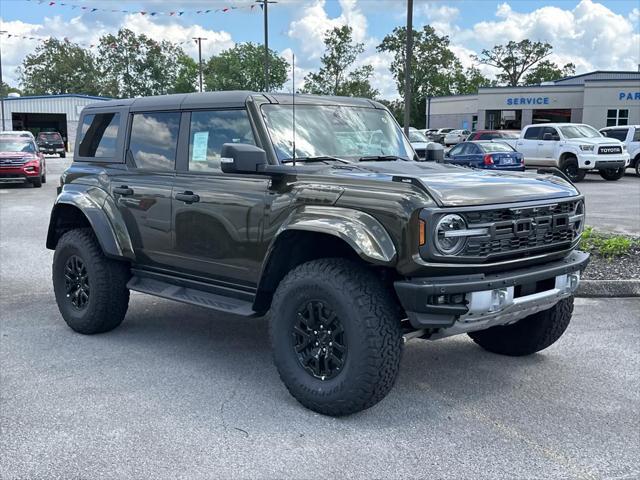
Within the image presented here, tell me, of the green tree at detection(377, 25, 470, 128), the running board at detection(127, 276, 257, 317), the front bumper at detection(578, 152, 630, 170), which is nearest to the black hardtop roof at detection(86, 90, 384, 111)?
the running board at detection(127, 276, 257, 317)

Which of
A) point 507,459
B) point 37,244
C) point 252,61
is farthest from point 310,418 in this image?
→ point 252,61

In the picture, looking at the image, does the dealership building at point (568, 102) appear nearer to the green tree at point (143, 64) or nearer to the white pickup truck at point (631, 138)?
the white pickup truck at point (631, 138)

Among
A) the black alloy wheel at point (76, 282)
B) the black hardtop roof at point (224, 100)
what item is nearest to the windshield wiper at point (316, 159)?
the black hardtop roof at point (224, 100)

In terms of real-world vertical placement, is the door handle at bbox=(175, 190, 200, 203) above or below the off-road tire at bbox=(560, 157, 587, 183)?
above

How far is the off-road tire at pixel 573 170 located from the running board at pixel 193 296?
18.7 meters

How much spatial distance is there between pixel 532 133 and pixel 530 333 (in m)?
20.2

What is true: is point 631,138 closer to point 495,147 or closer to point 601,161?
point 601,161

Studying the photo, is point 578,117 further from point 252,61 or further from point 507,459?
point 507,459

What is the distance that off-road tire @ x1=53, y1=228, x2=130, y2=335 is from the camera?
5.70 meters

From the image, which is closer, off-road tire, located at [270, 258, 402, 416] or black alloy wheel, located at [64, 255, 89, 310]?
off-road tire, located at [270, 258, 402, 416]

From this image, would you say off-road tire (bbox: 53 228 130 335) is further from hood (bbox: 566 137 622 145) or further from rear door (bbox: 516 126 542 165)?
rear door (bbox: 516 126 542 165)

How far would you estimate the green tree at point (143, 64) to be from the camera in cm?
7919

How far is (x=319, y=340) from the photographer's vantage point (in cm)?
422

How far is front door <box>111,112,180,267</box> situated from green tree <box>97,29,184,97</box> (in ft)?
244
